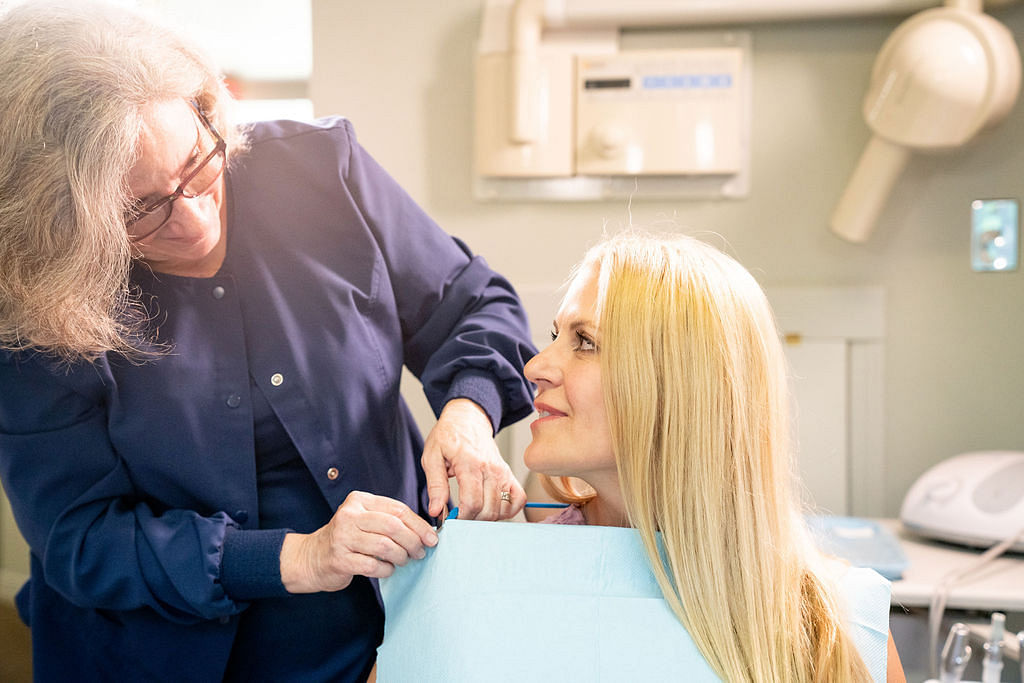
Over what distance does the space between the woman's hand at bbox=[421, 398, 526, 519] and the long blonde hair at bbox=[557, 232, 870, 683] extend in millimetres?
133

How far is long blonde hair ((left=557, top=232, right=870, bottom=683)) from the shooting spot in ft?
2.88

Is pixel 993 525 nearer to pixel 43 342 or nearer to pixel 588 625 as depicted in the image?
pixel 588 625

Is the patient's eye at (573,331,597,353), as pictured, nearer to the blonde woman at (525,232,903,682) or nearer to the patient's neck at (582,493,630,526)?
the blonde woman at (525,232,903,682)

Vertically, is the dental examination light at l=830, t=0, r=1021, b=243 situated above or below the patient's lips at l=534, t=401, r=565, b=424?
above

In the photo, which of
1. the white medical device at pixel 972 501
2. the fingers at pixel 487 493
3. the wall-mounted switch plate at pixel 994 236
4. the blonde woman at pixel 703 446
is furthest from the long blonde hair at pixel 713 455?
the wall-mounted switch plate at pixel 994 236

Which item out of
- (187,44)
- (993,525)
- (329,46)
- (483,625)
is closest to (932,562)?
(993,525)

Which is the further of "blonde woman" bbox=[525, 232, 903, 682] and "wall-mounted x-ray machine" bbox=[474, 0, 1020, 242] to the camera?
"wall-mounted x-ray machine" bbox=[474, 0, 1020, 242]

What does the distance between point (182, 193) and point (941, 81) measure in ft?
4.61

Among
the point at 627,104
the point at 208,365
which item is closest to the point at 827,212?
the point at 627,104

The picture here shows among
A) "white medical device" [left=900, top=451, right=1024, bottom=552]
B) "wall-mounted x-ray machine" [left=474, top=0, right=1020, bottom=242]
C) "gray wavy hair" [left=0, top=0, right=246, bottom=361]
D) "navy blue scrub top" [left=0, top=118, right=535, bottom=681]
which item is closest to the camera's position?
"gray wavy hair" [left=0, top=0, right=246, bottom=361]

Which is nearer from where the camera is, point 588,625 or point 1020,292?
point 588,625

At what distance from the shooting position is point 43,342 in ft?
2.97

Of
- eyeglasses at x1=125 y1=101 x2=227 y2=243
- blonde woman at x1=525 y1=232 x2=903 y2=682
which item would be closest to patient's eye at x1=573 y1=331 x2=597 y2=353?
blonde woman at x1=525 y1=232 x2=903 y2=682

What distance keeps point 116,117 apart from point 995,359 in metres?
1.84
